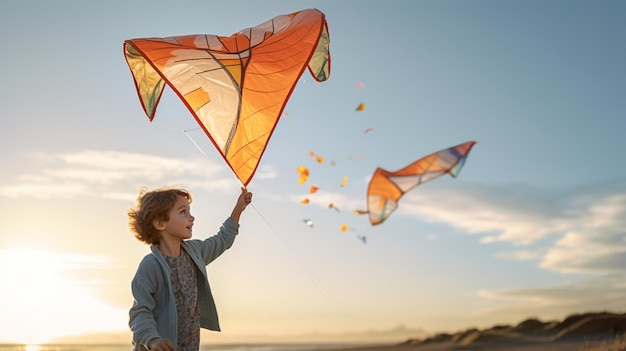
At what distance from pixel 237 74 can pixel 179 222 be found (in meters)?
2.00

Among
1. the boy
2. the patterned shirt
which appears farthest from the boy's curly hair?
the patterned shirt

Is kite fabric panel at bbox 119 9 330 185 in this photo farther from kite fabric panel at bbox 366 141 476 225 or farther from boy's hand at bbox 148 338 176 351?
kite fabric panel at bbox 366 141 476 225

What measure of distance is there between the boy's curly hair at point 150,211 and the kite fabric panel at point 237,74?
1119 millimetres

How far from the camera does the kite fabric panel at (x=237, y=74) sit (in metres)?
6.71

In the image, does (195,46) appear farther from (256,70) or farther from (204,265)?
(204,265)

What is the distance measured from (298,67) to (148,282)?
281 centimetres

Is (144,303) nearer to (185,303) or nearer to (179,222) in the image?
(185,303)

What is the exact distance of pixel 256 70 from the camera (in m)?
7.01

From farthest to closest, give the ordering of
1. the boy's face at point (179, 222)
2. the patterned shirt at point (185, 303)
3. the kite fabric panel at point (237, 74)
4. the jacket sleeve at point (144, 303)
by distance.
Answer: the kite fabric panel at point (237, 74), the boy's face at point (179, 222), the patterned shirt at point (185, 303), the jacket sleeve at point (144, 303)

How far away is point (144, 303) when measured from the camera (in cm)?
507

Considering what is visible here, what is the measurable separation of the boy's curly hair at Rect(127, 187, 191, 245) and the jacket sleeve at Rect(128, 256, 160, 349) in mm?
228

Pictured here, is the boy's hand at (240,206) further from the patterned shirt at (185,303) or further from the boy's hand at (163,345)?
the boy's hand at (163,345)

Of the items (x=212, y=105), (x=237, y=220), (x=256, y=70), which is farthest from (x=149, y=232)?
(x=256, y=70)

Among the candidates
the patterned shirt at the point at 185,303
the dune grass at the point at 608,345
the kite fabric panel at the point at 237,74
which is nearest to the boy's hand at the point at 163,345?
the patterned shirt at the point at 185,303
